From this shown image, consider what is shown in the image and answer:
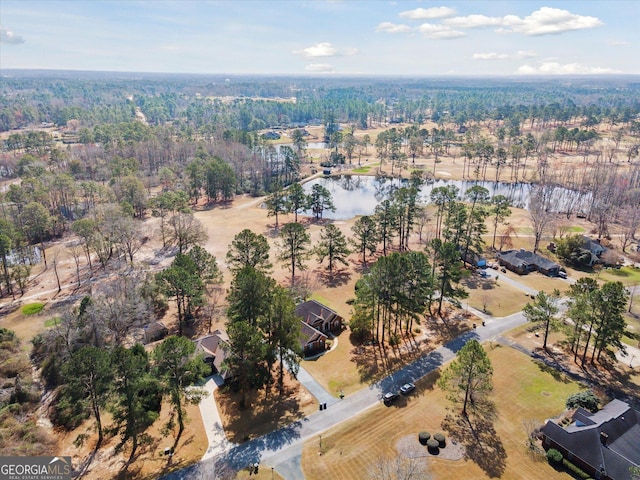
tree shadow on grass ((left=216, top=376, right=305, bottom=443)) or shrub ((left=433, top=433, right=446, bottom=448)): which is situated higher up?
shrub ((left=433, top=433, right=446, bottom=448))

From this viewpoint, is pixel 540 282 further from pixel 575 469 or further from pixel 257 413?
pixel 257 413

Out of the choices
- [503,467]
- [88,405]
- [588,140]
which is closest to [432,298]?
[503,467]

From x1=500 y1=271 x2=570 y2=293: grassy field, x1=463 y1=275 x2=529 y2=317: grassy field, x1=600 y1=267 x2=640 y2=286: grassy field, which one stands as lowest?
x1=500 y1=271 x2=570 y2=293: grassy field

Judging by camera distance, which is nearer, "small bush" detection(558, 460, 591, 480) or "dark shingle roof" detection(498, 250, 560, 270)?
"small bush" detection(558, 460, 591, 480)

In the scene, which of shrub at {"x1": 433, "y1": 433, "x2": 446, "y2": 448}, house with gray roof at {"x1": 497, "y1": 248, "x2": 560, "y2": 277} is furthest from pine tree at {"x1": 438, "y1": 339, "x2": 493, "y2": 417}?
house with gray roof at {"x1": 497, "y1": 248, "x2": 560, "y2": 277}

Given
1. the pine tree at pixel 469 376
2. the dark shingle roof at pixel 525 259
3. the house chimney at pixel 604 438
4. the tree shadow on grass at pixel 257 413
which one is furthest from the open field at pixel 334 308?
the house chimney at pixel 604 438

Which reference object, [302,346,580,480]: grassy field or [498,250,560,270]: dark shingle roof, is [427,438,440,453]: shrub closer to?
[302,346,580,480]: grassy field

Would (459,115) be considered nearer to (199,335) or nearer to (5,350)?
(199,335)
